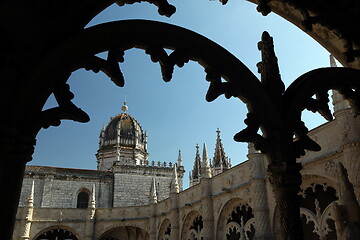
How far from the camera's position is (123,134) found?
36.5m

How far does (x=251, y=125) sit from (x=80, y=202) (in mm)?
28875

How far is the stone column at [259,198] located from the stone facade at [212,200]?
36 millimetres

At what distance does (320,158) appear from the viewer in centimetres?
1057

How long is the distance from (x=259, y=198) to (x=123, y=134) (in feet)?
83.7

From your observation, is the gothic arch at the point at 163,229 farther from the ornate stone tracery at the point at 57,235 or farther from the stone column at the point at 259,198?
the stone column at the point at 259,198

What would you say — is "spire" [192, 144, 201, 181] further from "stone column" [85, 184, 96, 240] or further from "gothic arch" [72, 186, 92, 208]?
"stone column" [85, 184, 96, 240]

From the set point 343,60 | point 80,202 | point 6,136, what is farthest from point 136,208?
point 6,136

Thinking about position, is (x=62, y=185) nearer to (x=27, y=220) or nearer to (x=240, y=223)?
(x=27, y=220)

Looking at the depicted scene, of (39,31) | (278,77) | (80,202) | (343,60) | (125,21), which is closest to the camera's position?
(39,31)

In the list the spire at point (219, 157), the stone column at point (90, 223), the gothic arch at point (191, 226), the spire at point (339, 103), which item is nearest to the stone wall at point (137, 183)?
the stone column at point (90, 223)

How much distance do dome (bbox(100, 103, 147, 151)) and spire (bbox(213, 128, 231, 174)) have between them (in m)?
8.06

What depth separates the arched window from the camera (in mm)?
29359

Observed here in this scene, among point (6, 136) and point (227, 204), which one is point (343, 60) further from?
point (227, 204)

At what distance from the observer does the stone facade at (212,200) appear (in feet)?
30.4
